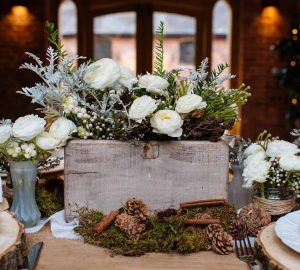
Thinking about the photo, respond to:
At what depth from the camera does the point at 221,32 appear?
631 centimetres

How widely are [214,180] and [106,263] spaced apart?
0.41 metres

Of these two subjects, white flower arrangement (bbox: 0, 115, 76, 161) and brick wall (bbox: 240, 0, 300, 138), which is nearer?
white flower arrangement (bbox: 0, 115, 76, 161)

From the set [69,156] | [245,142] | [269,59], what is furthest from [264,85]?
[69,156]

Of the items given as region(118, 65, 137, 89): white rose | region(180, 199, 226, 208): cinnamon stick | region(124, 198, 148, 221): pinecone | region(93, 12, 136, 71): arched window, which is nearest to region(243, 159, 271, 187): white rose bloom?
region(180, 199, 226, 208): cinnamon stick

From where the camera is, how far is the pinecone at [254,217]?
1324 mm

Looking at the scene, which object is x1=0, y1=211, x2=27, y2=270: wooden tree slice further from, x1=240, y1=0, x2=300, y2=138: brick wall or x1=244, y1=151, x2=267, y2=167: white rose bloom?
x1=240, y1=0, x2=300, y2=138: brick wall

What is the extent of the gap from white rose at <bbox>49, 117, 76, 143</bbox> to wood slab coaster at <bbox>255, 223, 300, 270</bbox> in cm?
59

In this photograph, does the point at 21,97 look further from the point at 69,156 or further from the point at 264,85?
the point at 69,156

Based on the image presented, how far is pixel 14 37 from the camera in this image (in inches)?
221

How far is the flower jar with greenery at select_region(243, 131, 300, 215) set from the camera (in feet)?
4.44

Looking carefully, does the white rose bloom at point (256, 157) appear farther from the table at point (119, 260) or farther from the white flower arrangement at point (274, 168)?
the table at point (119, 260)

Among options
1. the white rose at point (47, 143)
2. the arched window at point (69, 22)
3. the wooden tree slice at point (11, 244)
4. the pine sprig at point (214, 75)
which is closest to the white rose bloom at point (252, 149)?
the pine sprig at point (214, 75)

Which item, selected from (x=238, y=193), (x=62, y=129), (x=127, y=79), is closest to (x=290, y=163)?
(x=238, y=193)

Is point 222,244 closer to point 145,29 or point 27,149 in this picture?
point 27,149
